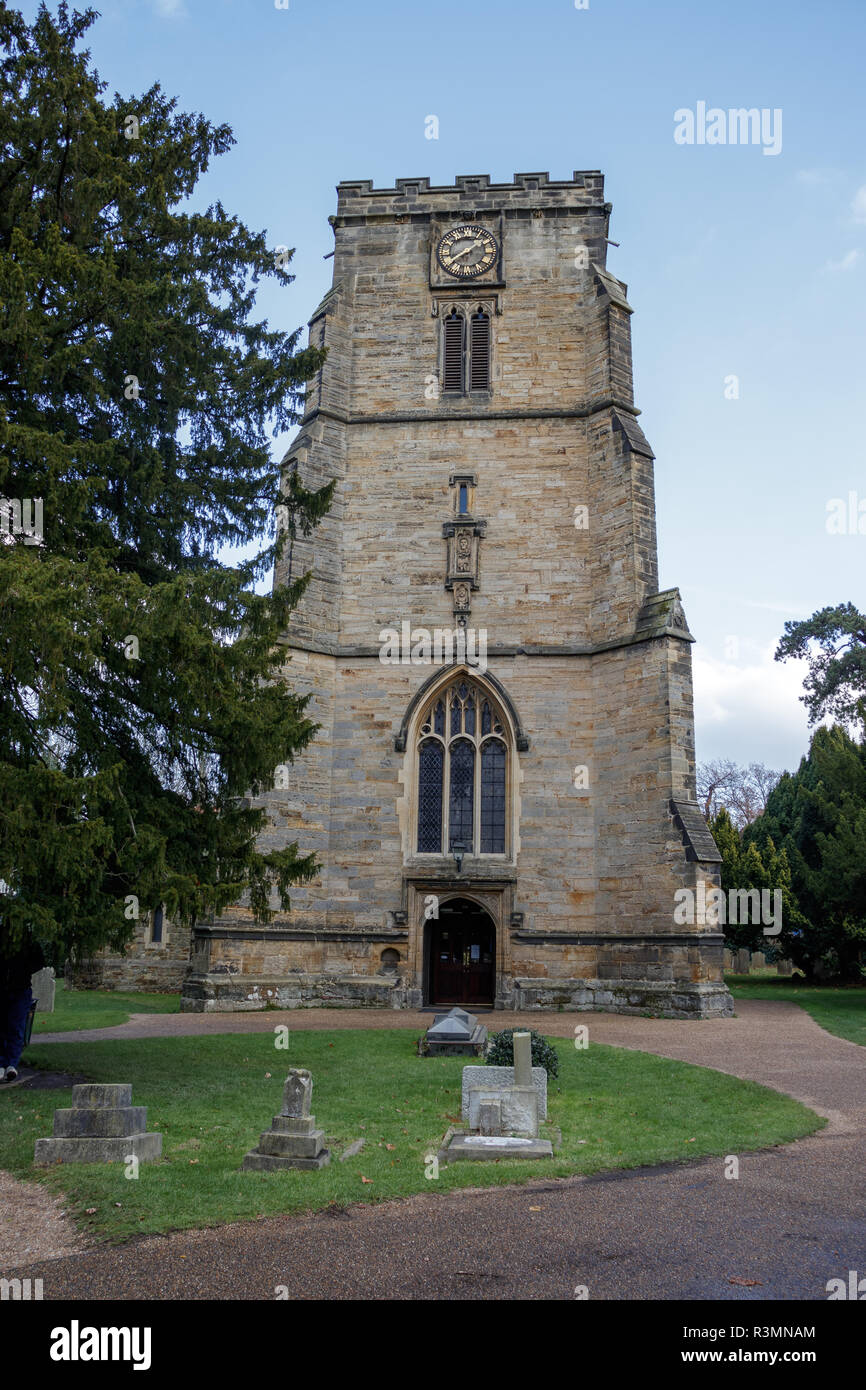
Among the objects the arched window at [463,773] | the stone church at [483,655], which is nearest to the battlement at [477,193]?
the stone church at [483,655]

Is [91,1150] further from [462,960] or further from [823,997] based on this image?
[823,997]

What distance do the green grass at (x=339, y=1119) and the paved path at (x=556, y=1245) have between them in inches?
13.1

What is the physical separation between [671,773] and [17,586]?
13.5m

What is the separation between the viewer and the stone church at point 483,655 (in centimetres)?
1919

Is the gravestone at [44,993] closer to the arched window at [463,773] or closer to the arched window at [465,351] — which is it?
A: the arched window at [463,773]

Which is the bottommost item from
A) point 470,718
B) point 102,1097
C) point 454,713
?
point 102,1097

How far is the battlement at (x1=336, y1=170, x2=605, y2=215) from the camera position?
24.1 m

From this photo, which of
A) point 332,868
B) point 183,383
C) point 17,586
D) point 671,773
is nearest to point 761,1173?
point 17,586

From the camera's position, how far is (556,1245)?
536 centimetres

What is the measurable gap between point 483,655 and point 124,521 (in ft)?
36.3

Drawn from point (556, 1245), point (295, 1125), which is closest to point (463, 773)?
point (295, 1125)

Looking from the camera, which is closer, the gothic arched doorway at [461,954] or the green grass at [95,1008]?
the green grass at [95,1008]

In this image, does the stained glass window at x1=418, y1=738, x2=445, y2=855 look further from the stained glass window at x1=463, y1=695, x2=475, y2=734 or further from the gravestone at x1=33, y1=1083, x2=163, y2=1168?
the gravestone at x1=33, y1=1083, x2=163, y2=1168
